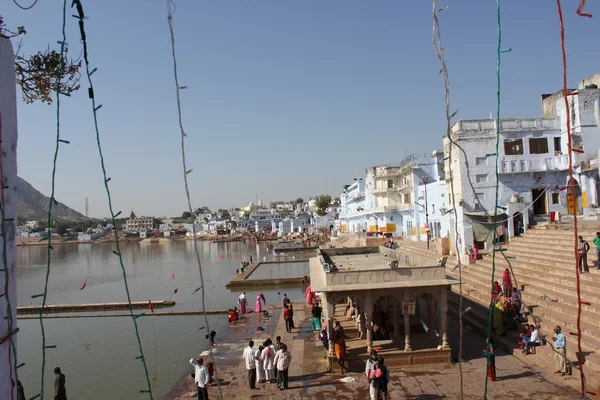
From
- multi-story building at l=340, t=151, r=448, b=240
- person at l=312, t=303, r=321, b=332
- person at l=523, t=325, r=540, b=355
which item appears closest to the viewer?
person at l=523, t=325, r=540, b=355

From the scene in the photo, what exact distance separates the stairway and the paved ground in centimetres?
78

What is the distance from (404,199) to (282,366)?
38.1 metres

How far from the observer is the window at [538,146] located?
84.5 feet

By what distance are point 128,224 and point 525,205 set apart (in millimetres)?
185226

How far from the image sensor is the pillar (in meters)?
3.70

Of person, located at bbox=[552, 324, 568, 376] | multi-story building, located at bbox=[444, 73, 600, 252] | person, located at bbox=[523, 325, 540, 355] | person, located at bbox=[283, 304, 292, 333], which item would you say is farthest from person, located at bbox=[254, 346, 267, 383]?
multi-story building, located at bbox=[444, 73, 600, 252]

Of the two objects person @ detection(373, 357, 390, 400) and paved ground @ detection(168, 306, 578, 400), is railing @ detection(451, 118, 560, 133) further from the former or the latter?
person @ detection(373, 357, 390, 400)

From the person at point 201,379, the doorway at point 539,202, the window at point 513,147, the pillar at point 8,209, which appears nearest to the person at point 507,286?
the person at point 201,379

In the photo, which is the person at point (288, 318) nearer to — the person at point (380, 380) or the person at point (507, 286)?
the person at point (507, 286)

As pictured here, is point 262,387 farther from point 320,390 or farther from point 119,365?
point 119,365

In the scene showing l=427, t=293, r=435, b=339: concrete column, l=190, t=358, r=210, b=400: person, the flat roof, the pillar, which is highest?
the pillar

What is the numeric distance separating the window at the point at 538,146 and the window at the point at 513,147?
55 centimetres

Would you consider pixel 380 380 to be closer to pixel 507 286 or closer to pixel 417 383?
pixel 417 383

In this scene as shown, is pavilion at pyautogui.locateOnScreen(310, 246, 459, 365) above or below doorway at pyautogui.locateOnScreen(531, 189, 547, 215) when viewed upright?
below
